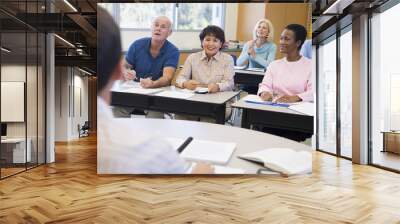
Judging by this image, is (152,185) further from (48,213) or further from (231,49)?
(231,49)

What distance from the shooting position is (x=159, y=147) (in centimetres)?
595

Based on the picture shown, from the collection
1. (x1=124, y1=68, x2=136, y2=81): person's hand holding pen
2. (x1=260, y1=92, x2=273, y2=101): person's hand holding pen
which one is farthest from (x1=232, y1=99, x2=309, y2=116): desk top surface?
(x1=124, y1=68, x2=136, y2=81): person's hand holding pen

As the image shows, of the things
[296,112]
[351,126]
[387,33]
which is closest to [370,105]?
[351,126]

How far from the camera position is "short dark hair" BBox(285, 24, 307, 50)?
6100 millimetres

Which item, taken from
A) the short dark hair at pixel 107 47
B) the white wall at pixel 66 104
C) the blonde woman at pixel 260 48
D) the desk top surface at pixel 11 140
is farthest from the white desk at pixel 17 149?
the white wall at pixel 66 104

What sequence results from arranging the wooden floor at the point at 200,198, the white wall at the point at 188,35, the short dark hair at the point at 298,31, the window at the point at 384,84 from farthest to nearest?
the window at the point at 384,84 < the short dark hair at the point at 298,31 < the white wall at the point at 188,35 < the wooden floor at the point at 200,198

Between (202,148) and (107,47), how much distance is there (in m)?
2.12

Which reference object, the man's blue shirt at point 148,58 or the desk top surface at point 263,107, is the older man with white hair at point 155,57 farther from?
the desk top surface at point 263,107

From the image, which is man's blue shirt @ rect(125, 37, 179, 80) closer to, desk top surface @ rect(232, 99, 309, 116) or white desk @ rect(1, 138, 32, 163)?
desk top surface @ rect(232, 99, 309, 116)

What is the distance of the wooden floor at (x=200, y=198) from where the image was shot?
12.5 ft

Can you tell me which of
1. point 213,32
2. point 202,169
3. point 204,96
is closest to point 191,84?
point 204,96

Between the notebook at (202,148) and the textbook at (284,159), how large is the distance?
25 centimetres

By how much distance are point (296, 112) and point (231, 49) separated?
140 centimetres

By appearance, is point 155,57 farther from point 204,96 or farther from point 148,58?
point 204,96
